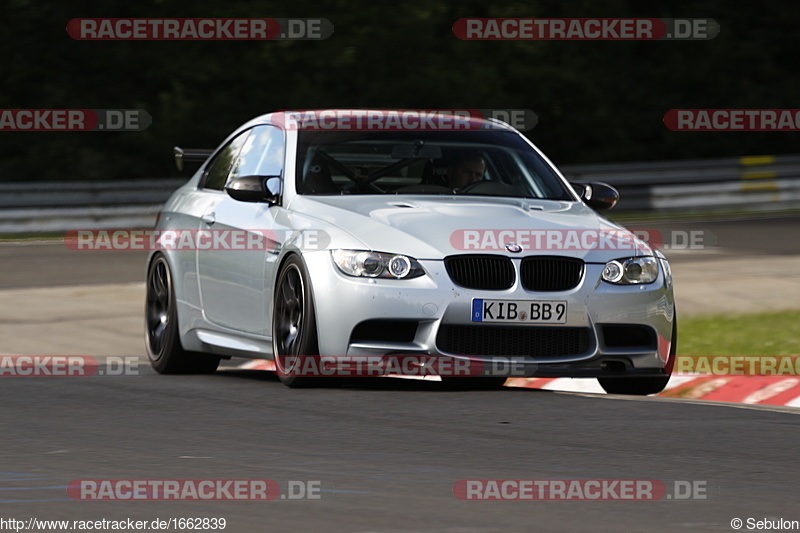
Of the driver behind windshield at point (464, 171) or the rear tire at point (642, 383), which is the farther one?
the driver behind windshield at point (464, 171)

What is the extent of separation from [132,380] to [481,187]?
2.28 metres

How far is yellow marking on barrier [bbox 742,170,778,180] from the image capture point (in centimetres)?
2808

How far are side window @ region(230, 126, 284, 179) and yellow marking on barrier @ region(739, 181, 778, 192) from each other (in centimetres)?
1795

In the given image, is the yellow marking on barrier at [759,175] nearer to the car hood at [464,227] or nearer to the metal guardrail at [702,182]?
the metal guardrail at [702,182]

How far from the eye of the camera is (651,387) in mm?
9508

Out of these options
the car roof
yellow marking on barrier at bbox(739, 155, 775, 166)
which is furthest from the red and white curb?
yellow marking on barrier at bbox(739, 155, 775, 166)

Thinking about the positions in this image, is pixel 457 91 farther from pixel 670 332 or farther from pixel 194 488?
pixel 194 488

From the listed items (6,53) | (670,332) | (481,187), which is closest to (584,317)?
(670,332)

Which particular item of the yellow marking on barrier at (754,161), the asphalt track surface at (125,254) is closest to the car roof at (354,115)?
the asphalt track surface at (125,254)

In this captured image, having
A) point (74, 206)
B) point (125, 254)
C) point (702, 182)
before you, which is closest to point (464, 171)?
point (125, 254)

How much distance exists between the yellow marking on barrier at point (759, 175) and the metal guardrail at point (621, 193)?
2cm

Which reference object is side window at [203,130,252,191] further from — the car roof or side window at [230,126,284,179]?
the car roof

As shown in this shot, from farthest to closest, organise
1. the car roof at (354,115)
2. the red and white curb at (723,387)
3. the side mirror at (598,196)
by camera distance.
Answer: the car roof at (354,115), the side mirror at (598,196), the red and white curb at (723,387)

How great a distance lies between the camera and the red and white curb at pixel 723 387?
950 cm
